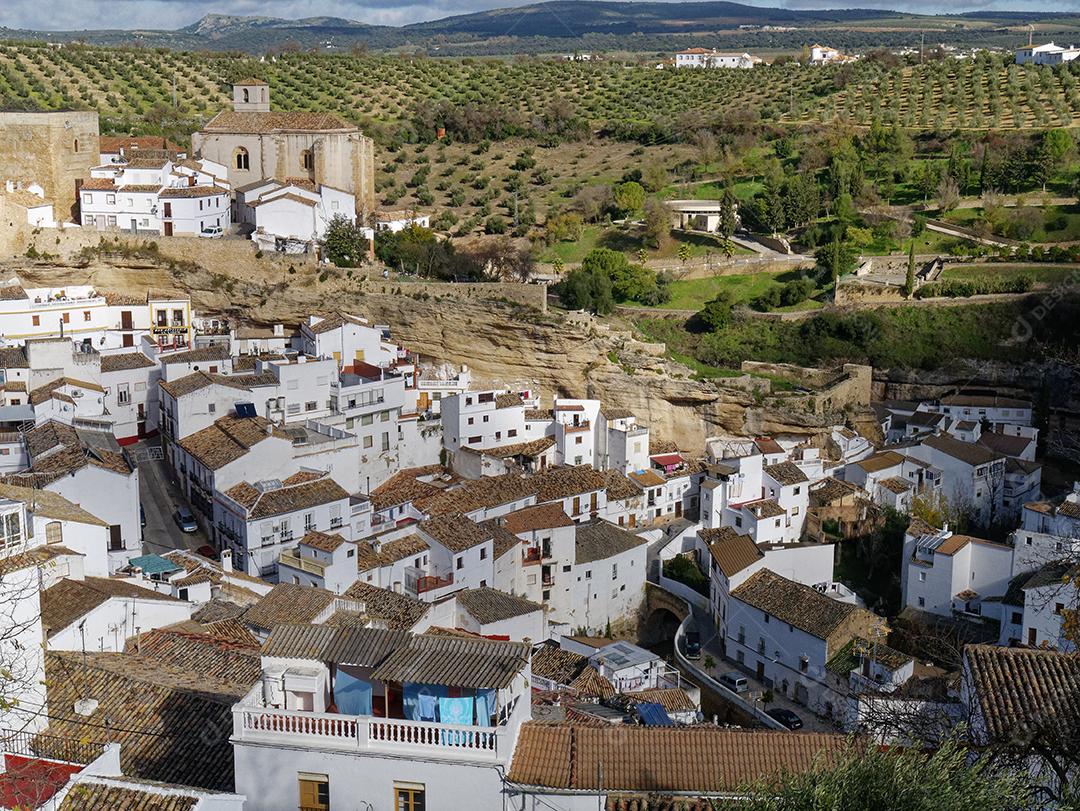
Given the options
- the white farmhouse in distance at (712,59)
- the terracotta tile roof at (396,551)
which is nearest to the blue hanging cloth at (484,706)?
the terracotta tile roof at (396,551)

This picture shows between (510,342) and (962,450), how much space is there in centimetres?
1044

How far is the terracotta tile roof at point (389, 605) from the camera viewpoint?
19.9m

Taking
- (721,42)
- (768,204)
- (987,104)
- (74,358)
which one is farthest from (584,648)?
(721,42)

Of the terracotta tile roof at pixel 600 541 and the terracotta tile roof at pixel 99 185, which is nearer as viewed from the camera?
the terracotta tile roof at pixel 600 541

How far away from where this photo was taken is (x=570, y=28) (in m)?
111

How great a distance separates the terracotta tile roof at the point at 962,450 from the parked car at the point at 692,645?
768cm

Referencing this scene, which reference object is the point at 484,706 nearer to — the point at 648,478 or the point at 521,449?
the point at 521,449

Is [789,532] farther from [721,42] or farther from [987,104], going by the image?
[721,42]

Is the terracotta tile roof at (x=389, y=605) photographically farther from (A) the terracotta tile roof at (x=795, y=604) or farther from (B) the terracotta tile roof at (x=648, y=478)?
(B) the terracotta tile roof at (x=648, y=478)

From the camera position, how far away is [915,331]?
35.7m

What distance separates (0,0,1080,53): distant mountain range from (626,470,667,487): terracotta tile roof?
68.4 metres

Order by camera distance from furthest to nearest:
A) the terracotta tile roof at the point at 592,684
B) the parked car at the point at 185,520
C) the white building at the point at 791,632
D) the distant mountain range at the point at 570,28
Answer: the distant mountain range at the point at 570,28 → the parked car at the point at 185,520 → the white building at the point at 791,632 → the terracotta tile roof at the point at 592,684

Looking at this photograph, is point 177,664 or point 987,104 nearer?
point 177,664

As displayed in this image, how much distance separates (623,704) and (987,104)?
4146 cm
